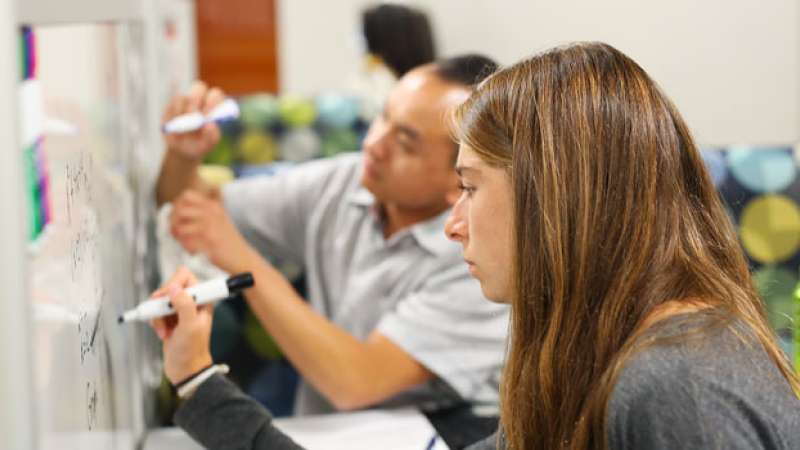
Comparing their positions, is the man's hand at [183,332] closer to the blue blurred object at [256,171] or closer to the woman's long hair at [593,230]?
the woman's long hair at [593,230]

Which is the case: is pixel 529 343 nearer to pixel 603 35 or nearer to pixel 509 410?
pixel 509 410

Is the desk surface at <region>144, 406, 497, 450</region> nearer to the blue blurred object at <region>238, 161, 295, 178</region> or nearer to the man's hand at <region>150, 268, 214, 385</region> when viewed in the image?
the man's hand at <region>150, 268, 214, 385</region>

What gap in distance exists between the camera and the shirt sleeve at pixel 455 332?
1.34m

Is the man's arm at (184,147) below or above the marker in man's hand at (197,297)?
above

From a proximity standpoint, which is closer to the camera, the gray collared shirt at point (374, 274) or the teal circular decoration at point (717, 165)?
the gray collared shirt at point (374, 274)

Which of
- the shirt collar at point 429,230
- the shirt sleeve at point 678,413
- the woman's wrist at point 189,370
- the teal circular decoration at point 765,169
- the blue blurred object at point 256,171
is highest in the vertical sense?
the shirt sleeve at point 678,413

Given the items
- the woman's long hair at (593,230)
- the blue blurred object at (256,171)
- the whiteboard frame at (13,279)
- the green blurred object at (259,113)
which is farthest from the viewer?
the green blurred object at (259,113)

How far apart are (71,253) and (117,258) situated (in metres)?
0.26

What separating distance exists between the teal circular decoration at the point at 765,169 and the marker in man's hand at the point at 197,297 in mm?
892

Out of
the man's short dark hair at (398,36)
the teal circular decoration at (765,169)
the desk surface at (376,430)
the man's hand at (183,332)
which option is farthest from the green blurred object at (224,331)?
the man's short dark hair at (398,36)

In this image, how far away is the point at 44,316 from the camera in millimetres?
681

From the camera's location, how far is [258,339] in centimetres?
155

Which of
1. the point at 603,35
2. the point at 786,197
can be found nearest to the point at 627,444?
the point at 786,197

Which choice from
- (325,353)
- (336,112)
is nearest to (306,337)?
(325,353)
